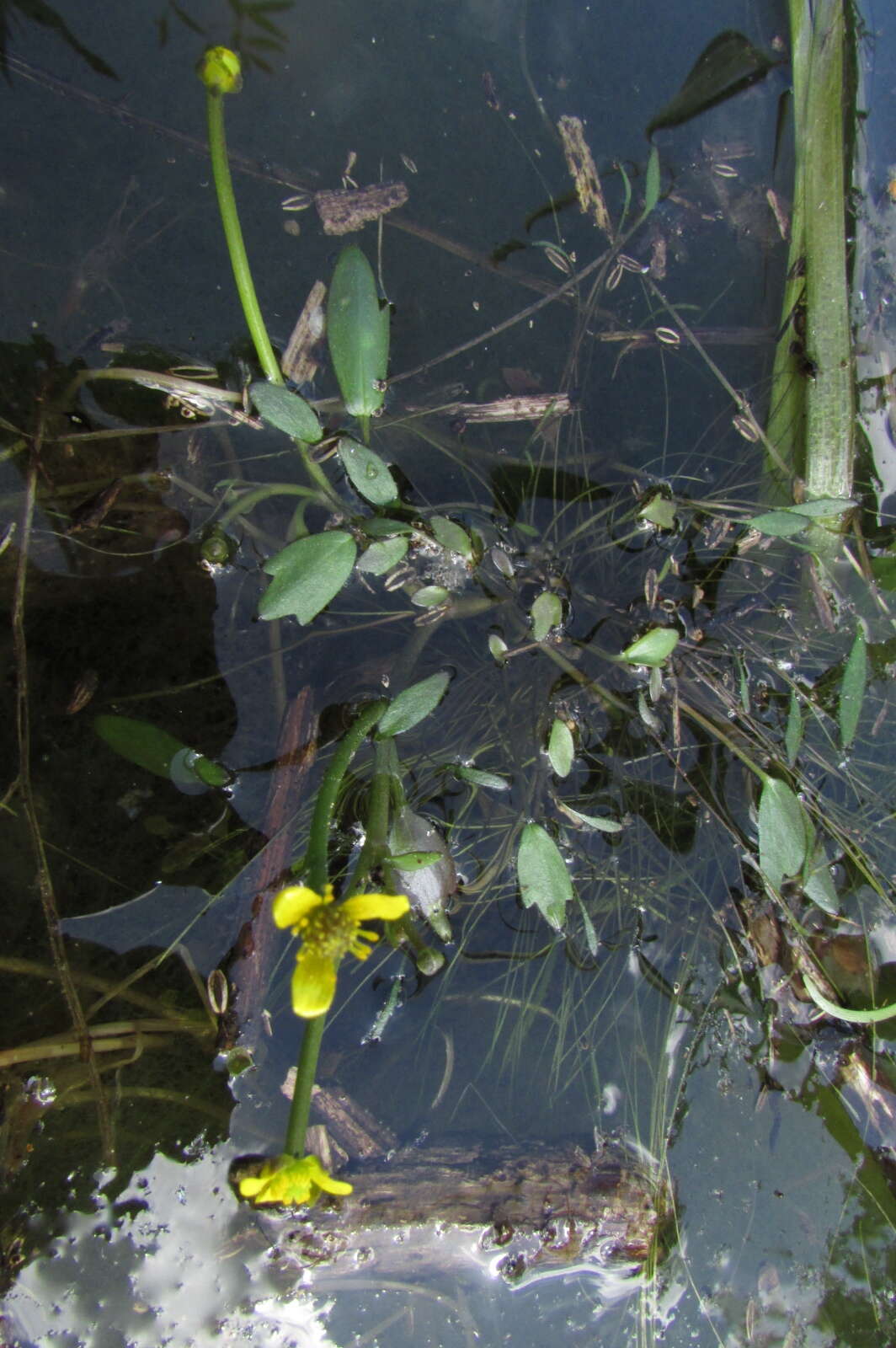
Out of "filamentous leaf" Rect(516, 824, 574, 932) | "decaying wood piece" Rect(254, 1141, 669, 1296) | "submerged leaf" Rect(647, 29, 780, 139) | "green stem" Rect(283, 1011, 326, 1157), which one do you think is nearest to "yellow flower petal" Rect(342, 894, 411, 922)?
"green stem" Rect(283, 1011, 326, 1157)

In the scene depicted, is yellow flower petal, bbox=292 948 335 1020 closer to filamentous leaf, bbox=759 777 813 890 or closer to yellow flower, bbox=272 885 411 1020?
yellow flower, bbox=272 885 411 1020

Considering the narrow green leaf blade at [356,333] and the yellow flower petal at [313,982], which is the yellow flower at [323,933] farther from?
the narrow green leaf blade at [356,333]

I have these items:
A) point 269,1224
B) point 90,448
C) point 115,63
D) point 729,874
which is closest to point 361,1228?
point 269,1224

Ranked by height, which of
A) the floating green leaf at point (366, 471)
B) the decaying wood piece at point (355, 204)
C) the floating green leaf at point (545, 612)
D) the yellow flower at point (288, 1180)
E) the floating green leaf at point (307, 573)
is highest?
the decaying wood piece at point (355, 204)

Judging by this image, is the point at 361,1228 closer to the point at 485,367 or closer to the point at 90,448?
the point at 90,448

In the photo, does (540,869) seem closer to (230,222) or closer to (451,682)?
(451,682)

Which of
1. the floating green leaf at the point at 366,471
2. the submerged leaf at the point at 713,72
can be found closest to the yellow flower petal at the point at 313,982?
the floating green leaf at the point at 366,471
